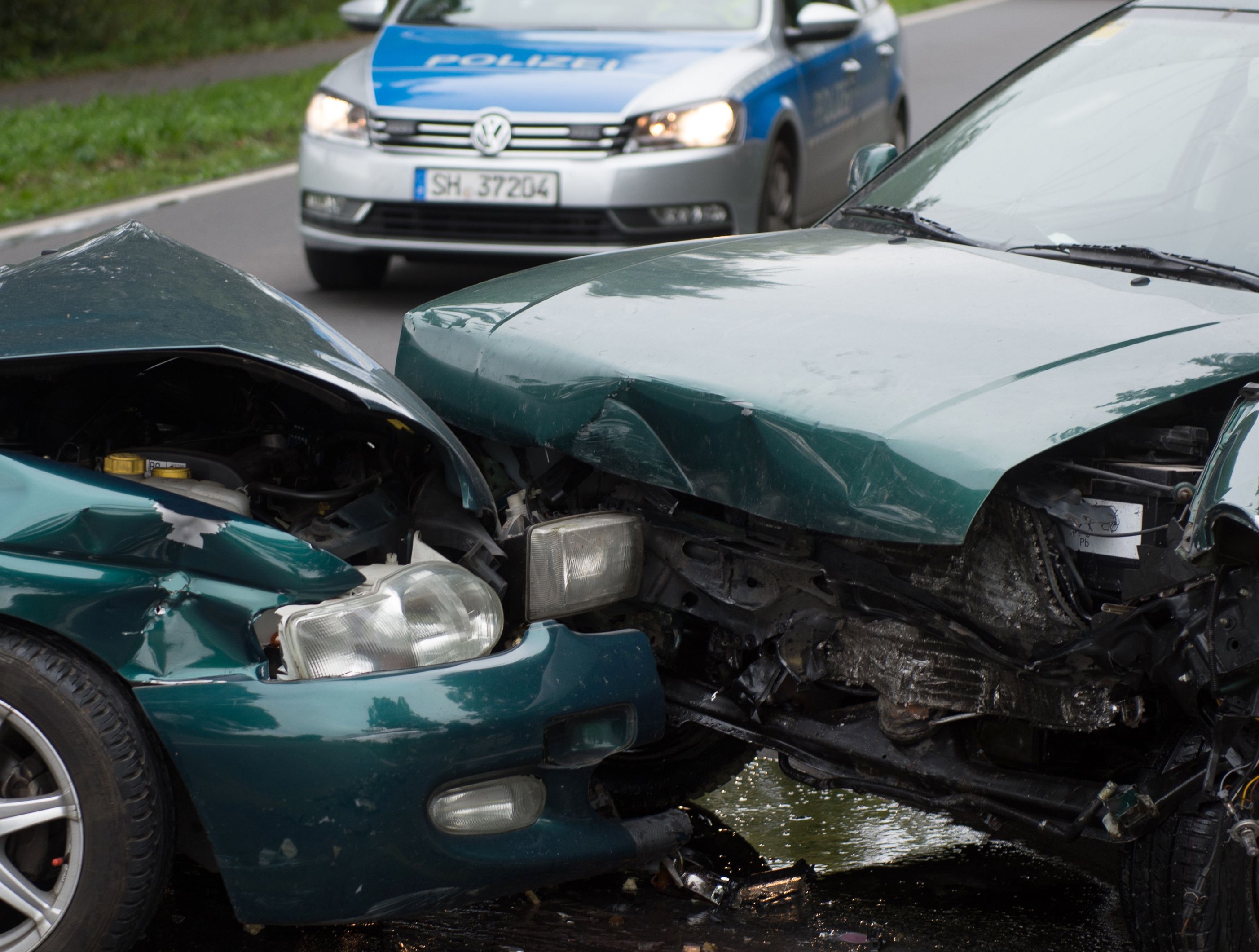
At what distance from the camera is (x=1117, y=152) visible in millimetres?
3633

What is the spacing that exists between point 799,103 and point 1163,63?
436 cm

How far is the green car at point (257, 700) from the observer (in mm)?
2461

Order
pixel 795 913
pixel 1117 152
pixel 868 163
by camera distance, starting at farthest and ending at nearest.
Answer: pixel 868 163
pixel 1117 152
pixel 795 913

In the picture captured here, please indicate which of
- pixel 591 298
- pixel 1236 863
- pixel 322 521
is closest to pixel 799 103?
pixel 591 298

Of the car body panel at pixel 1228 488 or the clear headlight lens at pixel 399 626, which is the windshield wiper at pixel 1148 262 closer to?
the car body panel at pixel 1228 488

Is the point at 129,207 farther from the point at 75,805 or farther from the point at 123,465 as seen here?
the point at 75,805

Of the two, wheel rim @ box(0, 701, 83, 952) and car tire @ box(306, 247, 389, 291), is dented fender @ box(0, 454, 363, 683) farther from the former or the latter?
car tire @ box(306, 247, 389, 291)

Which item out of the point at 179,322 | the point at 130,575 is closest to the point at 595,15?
the point at 179,322

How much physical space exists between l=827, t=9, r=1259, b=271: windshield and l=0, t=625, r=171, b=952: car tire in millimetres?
2151

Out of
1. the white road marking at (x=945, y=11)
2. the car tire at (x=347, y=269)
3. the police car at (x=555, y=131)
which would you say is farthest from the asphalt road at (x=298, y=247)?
the white road marking at (x=945, y=11)

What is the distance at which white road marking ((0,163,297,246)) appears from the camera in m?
9.46

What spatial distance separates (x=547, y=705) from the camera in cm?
260

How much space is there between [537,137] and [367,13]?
1.62 m

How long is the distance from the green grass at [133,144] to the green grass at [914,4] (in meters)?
12.3
